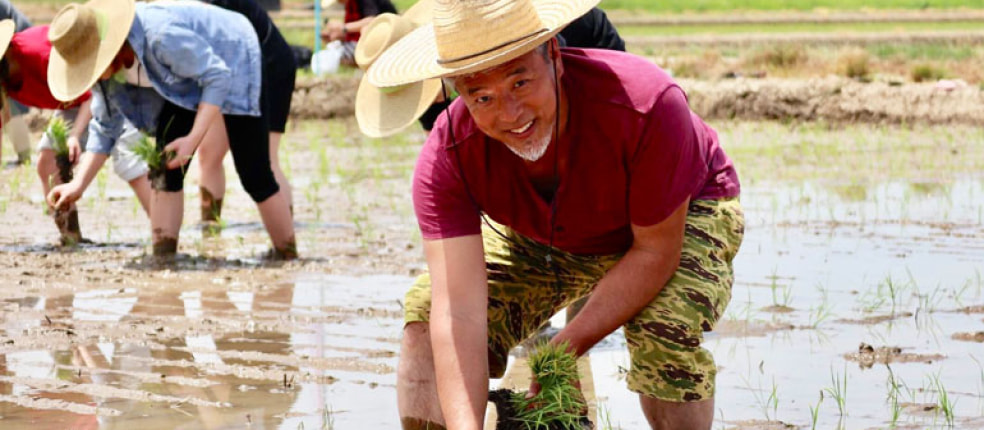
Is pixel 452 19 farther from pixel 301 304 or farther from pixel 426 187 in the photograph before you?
pixel 301 304

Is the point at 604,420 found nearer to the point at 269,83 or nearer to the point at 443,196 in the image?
the point at 443,196

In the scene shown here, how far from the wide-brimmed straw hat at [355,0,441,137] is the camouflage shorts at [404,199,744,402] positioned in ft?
8.26

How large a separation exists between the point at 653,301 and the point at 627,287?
0.11 metres

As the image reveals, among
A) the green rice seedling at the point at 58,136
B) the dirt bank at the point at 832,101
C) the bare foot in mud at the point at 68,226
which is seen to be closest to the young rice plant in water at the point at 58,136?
the green rice seedling at the point at 58,136

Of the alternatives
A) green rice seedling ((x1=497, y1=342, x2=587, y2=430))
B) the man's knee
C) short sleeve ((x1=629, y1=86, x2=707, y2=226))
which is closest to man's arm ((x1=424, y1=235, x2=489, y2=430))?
green rice seedling ((x1=497, y1=342, x2=587, y2=430))

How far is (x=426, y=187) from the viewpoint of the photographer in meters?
3.29

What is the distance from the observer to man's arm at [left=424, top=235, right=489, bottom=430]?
3.29 metres

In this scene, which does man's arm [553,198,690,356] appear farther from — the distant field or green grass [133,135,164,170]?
the distant field

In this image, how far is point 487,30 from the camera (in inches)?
117

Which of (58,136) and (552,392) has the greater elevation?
(58,136)

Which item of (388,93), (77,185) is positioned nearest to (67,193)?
(77,185)

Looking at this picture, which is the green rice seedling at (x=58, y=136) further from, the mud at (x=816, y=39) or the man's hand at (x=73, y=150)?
the mud at (x=816, y=39)

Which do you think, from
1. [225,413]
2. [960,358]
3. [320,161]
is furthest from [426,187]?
[320,161]

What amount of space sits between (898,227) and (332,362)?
12.4 feet
